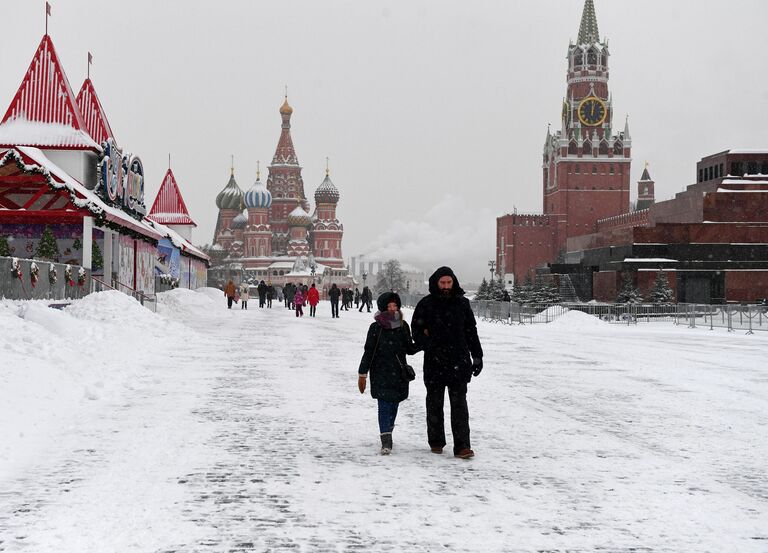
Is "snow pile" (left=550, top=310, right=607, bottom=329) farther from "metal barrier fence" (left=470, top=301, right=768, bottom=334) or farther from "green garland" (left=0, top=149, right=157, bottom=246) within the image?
"green garland" (left=0, top=149, right=157, bottom=246)

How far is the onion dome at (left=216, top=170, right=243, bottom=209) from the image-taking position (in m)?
140

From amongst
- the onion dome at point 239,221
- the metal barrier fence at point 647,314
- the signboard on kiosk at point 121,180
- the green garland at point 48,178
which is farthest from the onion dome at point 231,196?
the green garland at point 48,178

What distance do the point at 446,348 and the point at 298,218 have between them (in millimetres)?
122354

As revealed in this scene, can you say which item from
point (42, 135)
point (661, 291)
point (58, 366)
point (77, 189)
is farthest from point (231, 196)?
point (58, 366)

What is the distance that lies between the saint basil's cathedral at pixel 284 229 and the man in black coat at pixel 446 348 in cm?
11674

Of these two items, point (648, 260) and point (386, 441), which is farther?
point (648, 260)

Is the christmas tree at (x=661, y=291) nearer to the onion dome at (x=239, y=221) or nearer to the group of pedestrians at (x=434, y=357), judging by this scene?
the group of pedestrians at (x=434, y=357)

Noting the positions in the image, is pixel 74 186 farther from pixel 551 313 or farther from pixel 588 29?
pixel 588 29

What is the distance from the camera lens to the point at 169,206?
61000mm

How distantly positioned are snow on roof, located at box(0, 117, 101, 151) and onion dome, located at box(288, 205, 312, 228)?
98527 mm

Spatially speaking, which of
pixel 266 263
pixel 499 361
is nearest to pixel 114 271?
pixel 499 361

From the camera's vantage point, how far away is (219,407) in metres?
10.5

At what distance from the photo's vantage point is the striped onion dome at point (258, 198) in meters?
128

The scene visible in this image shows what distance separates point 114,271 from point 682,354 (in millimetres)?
19900
